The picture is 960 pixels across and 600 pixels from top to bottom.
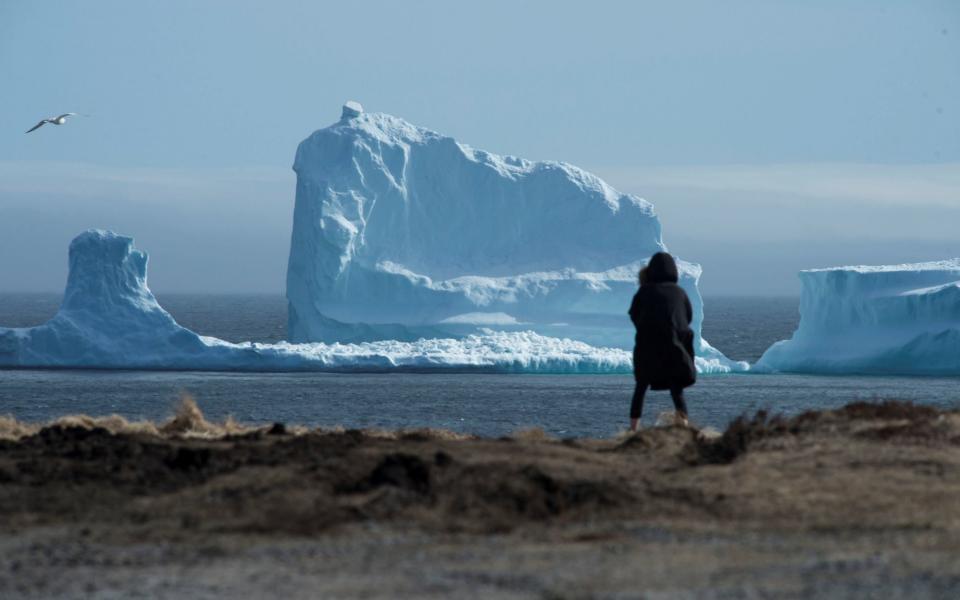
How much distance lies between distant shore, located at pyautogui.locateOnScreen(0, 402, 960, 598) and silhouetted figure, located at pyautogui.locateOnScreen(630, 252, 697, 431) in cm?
87

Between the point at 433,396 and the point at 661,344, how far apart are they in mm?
22164

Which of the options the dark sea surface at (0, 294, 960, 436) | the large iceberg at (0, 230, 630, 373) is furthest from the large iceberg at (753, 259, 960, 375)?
the large iceberg at (0, 230, 630, 373)

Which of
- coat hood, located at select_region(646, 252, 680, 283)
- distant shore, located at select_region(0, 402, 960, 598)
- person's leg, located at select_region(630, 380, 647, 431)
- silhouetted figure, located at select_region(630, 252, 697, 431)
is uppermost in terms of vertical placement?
coat hood, located at select_region(646, 252, 680, 283)

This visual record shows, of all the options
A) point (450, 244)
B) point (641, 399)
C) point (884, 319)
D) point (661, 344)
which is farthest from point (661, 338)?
point (450, 244)

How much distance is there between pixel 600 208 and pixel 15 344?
15964 mm

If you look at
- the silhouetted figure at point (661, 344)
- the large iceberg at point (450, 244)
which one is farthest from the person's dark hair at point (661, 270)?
the large iceberg at point (450, 244)

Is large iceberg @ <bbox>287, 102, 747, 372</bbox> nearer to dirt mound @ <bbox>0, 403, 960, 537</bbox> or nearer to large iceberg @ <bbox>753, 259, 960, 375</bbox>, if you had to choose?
large iceberg @ <bbox>753, 259, 960, 375</bbox>

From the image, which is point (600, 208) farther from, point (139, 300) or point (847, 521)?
point (847, 521)

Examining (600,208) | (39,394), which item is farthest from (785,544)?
(600,208)

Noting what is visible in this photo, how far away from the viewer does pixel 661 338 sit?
9.22 m

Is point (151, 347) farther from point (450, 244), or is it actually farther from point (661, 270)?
point (661, 270)

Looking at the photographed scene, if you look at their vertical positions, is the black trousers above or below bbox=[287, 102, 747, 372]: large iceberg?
below

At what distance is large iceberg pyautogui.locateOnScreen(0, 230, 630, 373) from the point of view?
3581 cm

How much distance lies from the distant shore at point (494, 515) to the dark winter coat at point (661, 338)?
88cm
